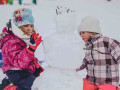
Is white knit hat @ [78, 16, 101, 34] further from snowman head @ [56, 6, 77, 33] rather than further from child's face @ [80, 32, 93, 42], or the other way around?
snowman head @ [56, 6, 77, 33]

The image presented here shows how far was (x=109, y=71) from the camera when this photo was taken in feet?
3.33

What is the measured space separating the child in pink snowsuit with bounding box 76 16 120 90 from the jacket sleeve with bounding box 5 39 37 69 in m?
0.27

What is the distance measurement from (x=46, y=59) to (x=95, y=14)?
74 centimetres

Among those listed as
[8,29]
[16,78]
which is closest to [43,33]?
[8,29]

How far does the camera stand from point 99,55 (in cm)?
99

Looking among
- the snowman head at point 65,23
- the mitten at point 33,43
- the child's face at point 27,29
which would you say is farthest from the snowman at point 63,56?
the child's face at point 27,29

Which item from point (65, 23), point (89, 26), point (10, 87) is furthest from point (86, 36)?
point (10, 87)

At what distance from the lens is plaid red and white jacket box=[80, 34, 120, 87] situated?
983mm

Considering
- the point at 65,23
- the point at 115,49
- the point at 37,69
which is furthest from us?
the point at 37,69

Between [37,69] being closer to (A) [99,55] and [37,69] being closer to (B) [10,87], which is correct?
(B) [10,87]

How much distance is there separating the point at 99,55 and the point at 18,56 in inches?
14.3

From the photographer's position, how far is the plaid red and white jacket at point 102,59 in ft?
3.23

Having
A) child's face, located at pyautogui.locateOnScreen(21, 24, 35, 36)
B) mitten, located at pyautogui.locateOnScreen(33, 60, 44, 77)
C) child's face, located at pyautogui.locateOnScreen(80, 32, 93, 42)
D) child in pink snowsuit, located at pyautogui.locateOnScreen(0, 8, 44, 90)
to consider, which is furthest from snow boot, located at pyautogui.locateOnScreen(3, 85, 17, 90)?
child's face, located at pyautogui.locateOnScreen(80, 32, 93, 42)

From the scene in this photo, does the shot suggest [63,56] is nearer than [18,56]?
Yes
